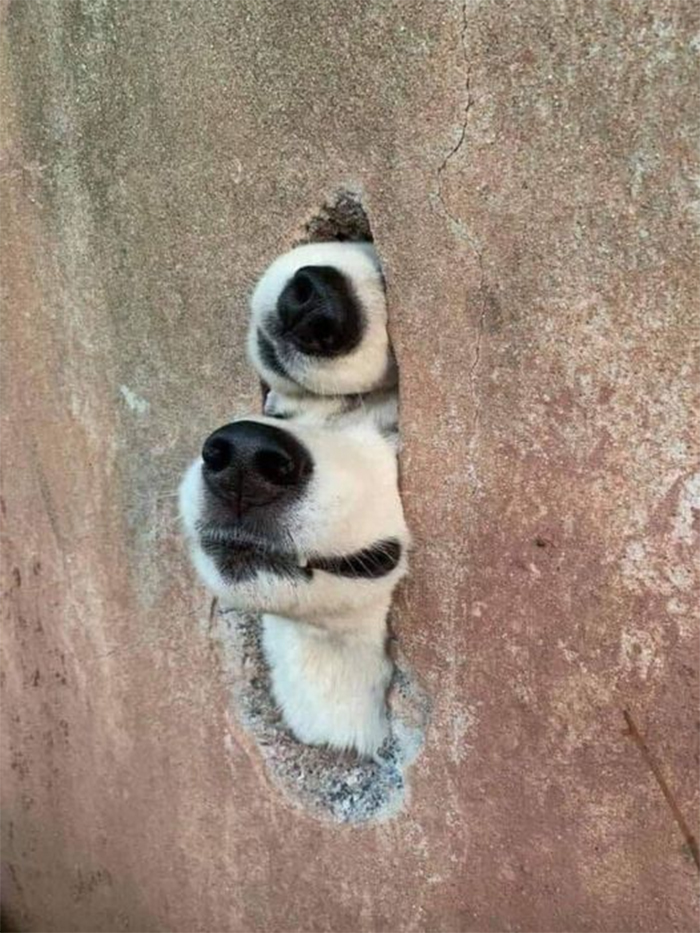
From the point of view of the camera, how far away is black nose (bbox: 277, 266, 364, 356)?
1768 millimetres

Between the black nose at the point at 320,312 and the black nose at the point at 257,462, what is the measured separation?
21 cm

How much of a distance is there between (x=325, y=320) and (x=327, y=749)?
1014 millimetres

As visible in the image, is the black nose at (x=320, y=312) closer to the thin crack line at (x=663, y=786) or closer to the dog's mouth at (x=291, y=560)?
the dog's mouth at (x=291, y=560)

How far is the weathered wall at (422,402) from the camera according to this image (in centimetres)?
144

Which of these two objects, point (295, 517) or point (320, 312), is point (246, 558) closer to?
point (295, 517)

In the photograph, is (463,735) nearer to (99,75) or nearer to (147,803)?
(147,803)


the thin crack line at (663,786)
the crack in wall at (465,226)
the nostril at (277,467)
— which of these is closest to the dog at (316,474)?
the nostril at (277,467)

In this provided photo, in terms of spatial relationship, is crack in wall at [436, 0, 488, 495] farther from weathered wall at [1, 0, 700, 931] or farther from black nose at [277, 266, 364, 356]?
black nose at [277, 266, 364, 356]

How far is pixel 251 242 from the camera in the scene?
1999mm

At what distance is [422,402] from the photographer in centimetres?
172

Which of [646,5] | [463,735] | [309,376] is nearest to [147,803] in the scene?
[463,735]

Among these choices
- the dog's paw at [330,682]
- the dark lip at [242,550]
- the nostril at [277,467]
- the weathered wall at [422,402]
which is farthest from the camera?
the dog's paw at [330,682]

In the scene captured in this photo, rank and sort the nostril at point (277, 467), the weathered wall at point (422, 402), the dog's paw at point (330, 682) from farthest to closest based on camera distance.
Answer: the dog's paw at point (330, 682)
the nostril at point (277, 467)
the weathered wall at point (422, 402)

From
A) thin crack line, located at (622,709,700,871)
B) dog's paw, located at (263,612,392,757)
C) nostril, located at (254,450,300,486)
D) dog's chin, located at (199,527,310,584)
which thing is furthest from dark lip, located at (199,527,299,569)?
thin crack line, located at (622,709,700,871)
